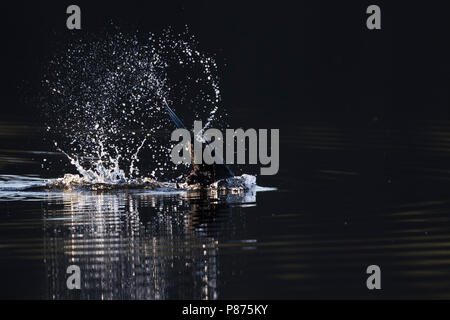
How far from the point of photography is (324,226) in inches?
512

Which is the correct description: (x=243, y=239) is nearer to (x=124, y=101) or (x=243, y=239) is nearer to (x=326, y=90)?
(x=124, y=101)

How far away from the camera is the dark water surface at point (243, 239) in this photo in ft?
33.0

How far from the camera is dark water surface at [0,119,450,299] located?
33.0 feet

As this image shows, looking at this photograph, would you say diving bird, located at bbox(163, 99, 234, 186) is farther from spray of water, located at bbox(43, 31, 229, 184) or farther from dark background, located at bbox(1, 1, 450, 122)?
dark background, located at bbox(1, 1, 450, 122)

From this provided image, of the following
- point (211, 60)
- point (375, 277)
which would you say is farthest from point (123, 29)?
point (375, 277)

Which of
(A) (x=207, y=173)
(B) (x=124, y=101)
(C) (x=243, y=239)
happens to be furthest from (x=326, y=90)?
(C) (x=243, y=239)

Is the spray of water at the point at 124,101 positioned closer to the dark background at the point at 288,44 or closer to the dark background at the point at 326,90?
the dark background at the point at 326,90

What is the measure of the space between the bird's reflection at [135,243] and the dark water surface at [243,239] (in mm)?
13

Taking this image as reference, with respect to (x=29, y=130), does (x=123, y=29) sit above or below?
above

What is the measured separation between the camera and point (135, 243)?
470 inches

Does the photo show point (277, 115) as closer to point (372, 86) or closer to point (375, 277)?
point (372, 86)

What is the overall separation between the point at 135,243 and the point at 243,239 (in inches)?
42.5
